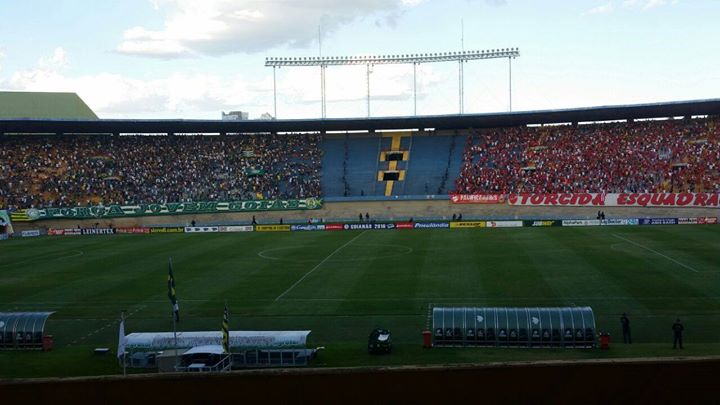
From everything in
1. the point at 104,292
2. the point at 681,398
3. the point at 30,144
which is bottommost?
the point at 104,292

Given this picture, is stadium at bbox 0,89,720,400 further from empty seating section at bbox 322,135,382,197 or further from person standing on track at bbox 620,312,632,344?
person standing on track at bbox 620,312,632,344

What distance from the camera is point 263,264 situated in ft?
148

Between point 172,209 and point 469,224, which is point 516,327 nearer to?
point 469,224

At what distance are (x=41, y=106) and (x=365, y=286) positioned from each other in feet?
262

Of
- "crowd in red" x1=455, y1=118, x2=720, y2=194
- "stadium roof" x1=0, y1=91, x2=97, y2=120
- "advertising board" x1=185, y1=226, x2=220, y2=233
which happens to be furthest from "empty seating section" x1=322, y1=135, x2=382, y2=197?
"stadium roof" x1=0, y1=91, x2=97, y2=120

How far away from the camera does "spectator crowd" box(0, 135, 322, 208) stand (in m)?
79.2

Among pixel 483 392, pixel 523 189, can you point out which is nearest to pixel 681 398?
pixel 483 392

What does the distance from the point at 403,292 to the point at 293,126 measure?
58.1 meters

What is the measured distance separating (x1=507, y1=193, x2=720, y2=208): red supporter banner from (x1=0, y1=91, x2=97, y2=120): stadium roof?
58301mm

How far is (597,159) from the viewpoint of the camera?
78250 mm

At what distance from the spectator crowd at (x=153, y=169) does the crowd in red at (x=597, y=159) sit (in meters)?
20.3

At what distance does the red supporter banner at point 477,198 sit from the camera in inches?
2975

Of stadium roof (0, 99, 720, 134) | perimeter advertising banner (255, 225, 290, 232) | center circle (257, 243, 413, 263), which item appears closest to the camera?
center circle (257, 243, 413, 263)

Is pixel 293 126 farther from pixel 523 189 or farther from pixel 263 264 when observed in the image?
pixel 263 264
